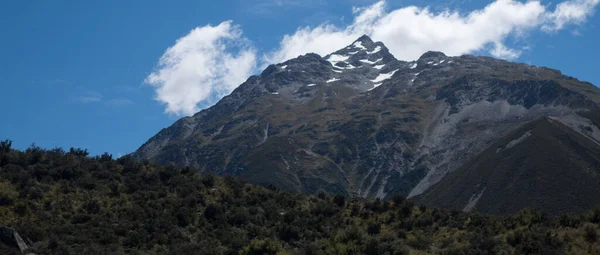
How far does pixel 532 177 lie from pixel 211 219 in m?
128

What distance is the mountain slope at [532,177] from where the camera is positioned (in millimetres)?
142000

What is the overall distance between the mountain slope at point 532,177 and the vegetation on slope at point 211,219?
97.7m

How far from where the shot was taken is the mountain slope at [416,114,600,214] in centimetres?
14200

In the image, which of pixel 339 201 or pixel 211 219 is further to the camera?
pixel 339 201

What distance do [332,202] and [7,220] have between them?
2728 centimetres

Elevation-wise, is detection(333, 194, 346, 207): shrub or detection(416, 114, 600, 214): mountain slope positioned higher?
detection(416, 114, 600, 214): mountain slope

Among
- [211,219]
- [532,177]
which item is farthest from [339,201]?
[532,177]

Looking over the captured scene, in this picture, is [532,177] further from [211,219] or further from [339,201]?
[211,219]

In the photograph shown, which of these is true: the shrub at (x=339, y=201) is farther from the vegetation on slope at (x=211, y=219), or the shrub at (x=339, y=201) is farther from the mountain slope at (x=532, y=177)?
the mountain slope at (x=532, y=177)

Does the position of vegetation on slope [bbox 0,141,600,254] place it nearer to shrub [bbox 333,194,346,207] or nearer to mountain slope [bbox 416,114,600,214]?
shrub [bbox 333,194,346,207]

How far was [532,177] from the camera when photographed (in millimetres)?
155750

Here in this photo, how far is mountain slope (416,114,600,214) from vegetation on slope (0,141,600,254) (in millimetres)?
97682

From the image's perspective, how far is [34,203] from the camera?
4384cm

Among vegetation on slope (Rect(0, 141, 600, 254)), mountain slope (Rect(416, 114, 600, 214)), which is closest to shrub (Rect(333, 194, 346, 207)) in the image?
vegetation on slope (Rect(0, 141, 600, 254))
